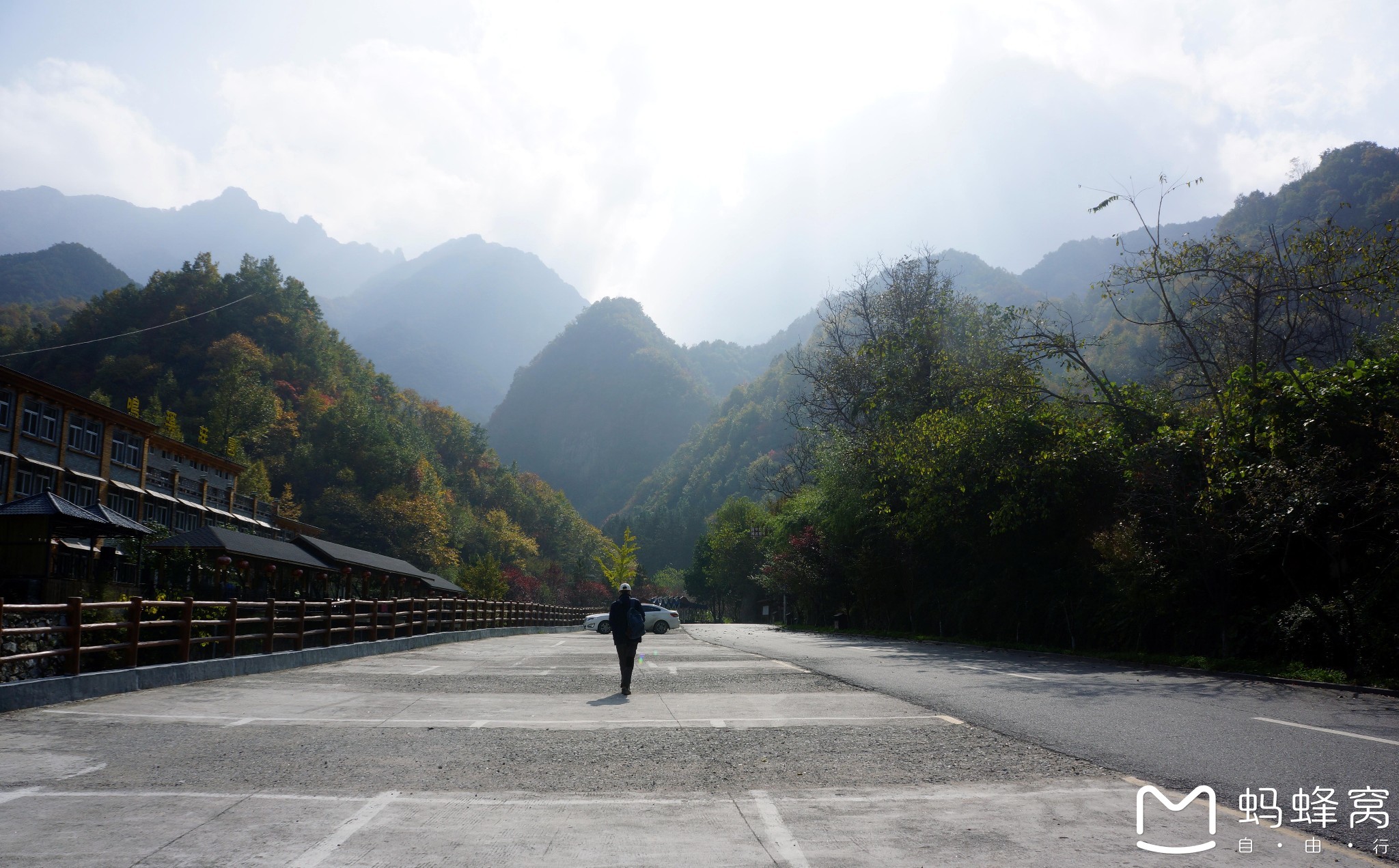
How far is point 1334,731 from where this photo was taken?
8.27 metres

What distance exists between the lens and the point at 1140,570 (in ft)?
62.0

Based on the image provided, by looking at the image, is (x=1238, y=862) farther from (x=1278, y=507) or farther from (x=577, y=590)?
(x=577, y=590)

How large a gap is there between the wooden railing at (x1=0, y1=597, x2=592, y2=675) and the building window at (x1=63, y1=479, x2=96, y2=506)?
25.6m

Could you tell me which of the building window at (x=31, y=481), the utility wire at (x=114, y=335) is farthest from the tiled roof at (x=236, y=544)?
the utility wire at (x=114, y=335)

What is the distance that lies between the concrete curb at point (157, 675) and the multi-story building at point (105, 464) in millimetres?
26433

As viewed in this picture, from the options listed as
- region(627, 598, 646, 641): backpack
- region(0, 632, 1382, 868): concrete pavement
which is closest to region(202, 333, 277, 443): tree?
region(627, 598, 646, 641): backpack

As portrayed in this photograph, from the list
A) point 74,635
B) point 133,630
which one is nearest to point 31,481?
point 133,630

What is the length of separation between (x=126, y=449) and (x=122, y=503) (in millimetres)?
3167

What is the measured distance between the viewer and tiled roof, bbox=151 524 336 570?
25.4 metres

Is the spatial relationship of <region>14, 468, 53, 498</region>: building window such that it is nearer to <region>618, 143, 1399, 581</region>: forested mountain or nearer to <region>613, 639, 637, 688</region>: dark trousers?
<region>613, 639, 637, 688</region>: dark trousers

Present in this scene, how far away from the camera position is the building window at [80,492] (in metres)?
45.4

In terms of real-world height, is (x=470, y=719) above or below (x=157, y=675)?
below

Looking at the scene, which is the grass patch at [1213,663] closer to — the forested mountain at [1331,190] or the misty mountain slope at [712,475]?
the forested mountain at [1331,190]

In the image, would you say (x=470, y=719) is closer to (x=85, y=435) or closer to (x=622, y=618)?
(x=622, y=618)
